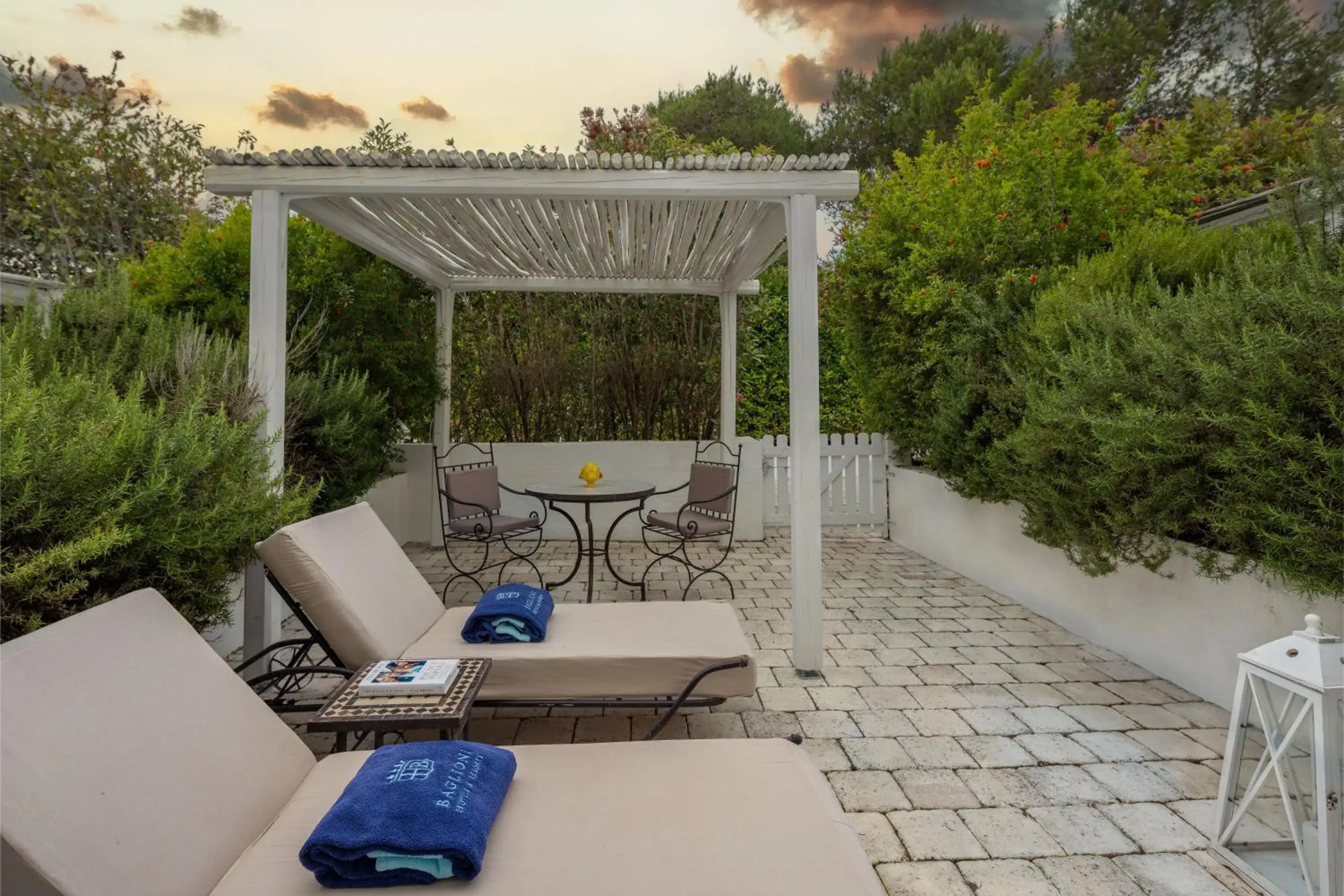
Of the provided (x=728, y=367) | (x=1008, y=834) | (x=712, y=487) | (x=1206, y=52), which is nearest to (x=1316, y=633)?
(x=1008, y=834)

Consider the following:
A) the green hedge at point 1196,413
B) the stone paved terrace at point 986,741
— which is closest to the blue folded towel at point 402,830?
the stone paved terrace at point 986,741

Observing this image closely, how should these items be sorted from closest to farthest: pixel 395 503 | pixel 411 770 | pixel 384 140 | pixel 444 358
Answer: pixel 411 770, pixel 395 503, pixel 444 358, pixel 384 140

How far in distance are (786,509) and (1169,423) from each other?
4.93m

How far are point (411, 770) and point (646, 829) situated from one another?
533mm

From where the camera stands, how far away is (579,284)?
7.09m

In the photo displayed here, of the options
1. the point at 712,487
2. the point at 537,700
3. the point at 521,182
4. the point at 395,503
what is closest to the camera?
the point at 537,700

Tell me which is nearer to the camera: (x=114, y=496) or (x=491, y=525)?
(x=114, y=496)

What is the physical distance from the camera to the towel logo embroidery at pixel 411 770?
1475 millimetres

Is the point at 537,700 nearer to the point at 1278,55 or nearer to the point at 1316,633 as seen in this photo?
the point at 1316,633

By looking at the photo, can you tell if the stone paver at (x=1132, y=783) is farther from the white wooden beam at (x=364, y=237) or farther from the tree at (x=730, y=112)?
the tree at (x=730, y=112)

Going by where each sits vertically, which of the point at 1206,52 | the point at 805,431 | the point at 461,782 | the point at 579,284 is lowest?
the point at 461,782

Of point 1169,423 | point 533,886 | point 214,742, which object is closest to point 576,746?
point 533,886

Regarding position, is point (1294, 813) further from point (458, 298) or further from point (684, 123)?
point (684, 123)

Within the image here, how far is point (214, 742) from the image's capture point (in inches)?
62.2
